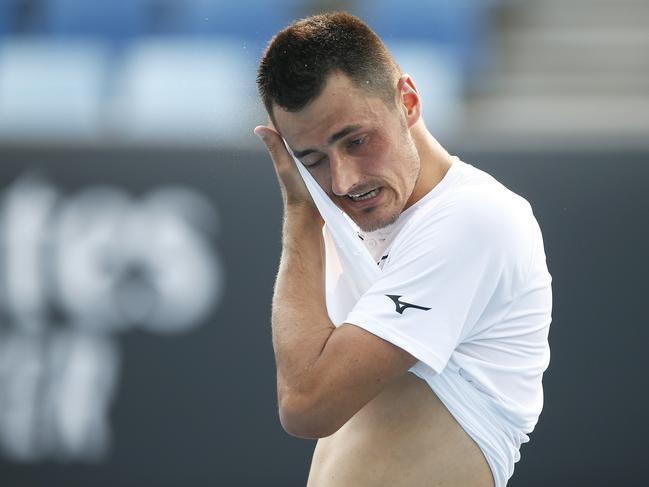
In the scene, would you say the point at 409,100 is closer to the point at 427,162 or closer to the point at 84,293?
the point at 427,162

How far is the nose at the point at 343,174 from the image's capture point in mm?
2223

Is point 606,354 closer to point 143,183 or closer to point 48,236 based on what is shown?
point 143,183

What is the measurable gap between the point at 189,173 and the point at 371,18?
267 cm

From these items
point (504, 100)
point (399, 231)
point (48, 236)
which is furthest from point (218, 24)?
point (399, 231)

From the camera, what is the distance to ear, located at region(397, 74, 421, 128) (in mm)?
2350

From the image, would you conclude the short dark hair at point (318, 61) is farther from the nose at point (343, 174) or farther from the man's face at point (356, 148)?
the nose at point (343, 174)

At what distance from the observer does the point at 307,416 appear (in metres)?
2.08

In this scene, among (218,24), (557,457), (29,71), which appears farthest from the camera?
(218,24)

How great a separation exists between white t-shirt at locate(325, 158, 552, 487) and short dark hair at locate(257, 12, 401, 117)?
0.93 ft

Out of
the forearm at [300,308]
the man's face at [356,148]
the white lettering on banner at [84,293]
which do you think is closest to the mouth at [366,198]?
the man's face at [356,148]

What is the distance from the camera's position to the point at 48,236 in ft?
18.0

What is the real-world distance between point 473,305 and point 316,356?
339 millimetres

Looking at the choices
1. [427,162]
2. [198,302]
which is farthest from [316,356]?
[198,302]

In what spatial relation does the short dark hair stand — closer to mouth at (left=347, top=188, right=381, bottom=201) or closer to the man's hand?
the man's hand
